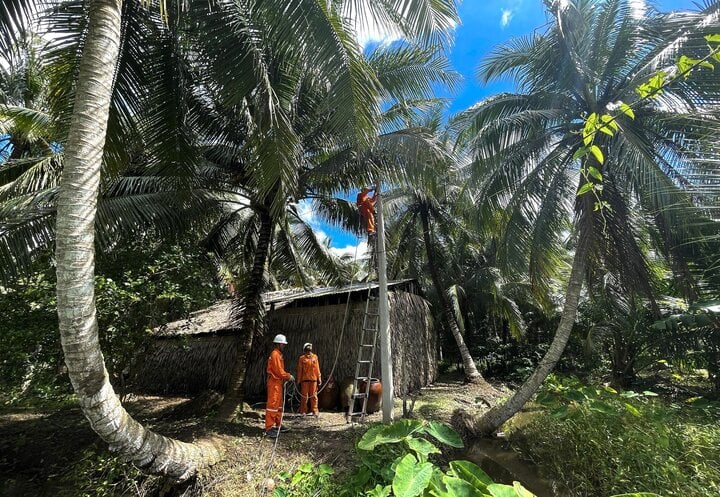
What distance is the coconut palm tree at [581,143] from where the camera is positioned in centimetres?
586

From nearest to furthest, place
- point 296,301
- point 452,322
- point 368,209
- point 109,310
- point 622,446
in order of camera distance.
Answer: point 622,446 < point 109,310 < point 368,209 < point 296,301 < point 452,322

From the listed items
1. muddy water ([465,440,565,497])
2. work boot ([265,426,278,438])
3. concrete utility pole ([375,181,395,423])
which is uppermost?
concrete utility pole ([375,181,395,423])

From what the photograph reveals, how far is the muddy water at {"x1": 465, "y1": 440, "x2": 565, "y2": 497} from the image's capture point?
200 inches

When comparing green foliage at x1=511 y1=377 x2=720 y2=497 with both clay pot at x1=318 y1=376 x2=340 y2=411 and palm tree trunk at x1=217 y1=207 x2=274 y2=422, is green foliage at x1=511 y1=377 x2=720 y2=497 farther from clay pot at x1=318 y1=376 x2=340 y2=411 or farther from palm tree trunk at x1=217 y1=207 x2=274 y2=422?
palm tree trunk at x1=217 y1=207 x2=274 y2=422

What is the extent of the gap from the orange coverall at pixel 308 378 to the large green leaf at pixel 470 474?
15.3 ft

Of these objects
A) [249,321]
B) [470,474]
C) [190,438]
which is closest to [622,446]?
[470,474]

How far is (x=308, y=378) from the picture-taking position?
23.7 feet

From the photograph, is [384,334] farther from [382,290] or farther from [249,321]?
[249,321]

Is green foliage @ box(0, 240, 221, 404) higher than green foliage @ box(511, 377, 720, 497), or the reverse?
green foliage @ box(0, 240, 221, 404)

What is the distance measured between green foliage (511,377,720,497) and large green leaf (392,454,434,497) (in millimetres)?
3445

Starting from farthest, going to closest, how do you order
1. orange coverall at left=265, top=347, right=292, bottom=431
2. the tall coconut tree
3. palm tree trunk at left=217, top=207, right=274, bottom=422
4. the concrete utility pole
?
1. the tall coconut tree
2. palm tree trunk at left=217, top=207, right=274, bottom=422
3. orange coverall at left=265, top=347, right=292, bottom=431
4. the concrete utility pole

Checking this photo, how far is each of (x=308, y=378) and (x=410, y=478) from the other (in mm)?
5037

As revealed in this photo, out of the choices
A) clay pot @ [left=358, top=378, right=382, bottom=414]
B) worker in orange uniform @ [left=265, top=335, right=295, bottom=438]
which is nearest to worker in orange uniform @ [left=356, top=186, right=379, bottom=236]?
worker in orange uniform @ [left=265, top=335, right=295, bottom=438]

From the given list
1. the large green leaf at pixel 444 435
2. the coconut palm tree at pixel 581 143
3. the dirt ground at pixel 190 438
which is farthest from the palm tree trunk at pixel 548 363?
the large green leaf at pixel 444 435
